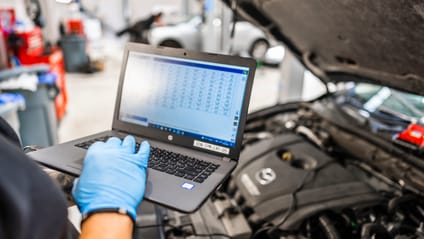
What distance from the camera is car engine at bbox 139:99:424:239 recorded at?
1.03 metres

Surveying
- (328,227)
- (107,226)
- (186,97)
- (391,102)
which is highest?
(186,97)

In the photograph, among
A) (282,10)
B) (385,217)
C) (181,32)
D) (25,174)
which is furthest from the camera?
(181,32)

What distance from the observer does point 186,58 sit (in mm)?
973

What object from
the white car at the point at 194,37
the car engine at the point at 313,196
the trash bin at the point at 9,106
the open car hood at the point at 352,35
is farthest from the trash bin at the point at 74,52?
the car engine at the point at 313,196

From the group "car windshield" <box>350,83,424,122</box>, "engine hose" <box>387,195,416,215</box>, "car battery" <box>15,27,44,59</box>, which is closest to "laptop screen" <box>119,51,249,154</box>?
"engine hose" <box>387,195,416,215</box>

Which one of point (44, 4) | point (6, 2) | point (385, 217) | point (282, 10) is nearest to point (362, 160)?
point (385, 217)

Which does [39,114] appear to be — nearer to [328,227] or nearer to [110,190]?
[110,190]

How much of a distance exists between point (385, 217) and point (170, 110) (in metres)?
0.82

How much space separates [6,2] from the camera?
11.0 feet

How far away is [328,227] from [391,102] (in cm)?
88

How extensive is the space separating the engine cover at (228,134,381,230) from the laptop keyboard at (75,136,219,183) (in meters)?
0.36

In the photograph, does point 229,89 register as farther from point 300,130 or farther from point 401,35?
point 300,130

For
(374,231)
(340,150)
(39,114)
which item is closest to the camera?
(374,231)

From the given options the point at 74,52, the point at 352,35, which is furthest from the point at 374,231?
the point at 74,52
